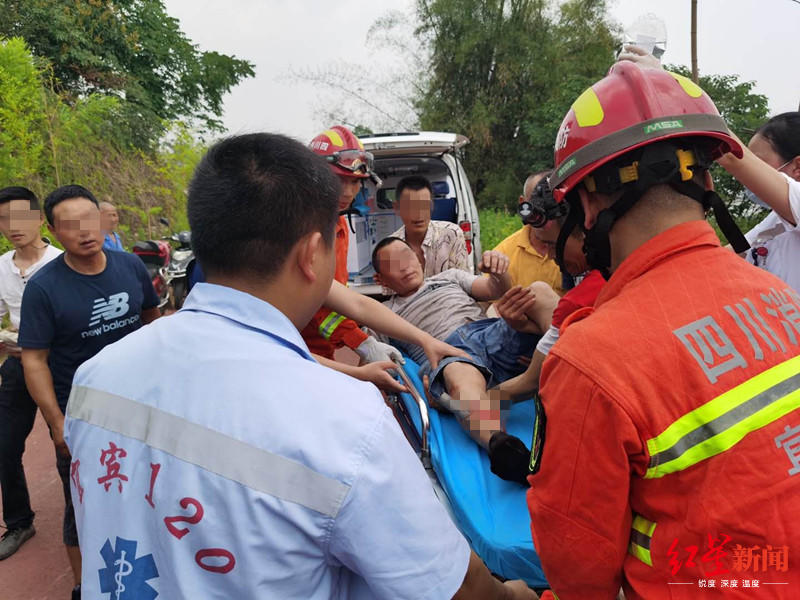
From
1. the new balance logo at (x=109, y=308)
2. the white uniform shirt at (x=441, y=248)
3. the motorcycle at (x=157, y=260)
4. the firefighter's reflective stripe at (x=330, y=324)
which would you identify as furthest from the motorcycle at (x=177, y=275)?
the firefighter's reflective stripe at (x=330, y=324)

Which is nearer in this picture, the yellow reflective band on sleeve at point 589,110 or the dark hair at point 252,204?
the dark hair at point 252,204

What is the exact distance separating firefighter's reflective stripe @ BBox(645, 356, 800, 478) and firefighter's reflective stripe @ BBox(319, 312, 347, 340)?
6.10ft

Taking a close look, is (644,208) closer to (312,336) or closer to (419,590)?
(419,590)

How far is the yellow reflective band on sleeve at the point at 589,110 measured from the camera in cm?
124

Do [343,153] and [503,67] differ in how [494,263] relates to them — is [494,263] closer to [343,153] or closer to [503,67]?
[343,153]

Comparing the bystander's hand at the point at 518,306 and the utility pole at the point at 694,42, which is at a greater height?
the utility pole at the point at 694,42

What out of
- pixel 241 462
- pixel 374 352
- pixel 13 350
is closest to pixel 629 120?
pixel 241 462

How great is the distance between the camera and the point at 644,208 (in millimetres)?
1169

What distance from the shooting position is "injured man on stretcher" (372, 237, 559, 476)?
2.60 m

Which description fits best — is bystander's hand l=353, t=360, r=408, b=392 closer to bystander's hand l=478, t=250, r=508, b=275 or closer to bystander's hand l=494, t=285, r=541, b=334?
bystander's hand l=494, t=285, r=541, b=334

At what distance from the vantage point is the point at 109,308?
107 inches

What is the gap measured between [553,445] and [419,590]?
367 millimetres

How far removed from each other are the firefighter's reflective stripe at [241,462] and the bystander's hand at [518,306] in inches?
82.7

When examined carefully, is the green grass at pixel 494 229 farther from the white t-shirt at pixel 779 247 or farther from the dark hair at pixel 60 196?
the dark hair at pixel 60 196
